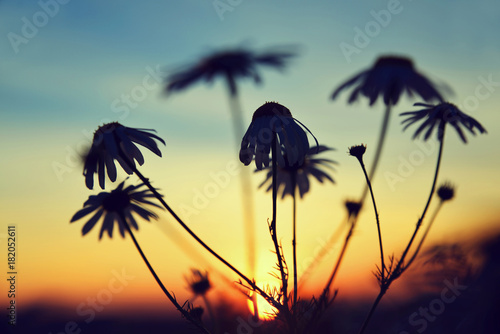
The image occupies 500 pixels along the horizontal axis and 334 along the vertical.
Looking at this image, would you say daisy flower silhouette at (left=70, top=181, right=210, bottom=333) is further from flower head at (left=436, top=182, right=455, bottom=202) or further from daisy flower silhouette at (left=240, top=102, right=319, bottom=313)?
flower head at (left=436, top=182, right=455, bottom=202)

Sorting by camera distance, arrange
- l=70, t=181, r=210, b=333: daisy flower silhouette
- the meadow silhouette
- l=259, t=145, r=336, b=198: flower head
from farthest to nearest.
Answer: l=259, t=145, r=336, b=198: flower head < l=70, t=181, r=210, b=333: daisy flower silhouette < the meadow silhouette

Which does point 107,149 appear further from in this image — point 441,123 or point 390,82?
point 390,82

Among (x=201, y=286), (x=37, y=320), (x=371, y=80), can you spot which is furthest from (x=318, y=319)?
(x=371, y=80)

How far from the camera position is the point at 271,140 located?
3221 mm

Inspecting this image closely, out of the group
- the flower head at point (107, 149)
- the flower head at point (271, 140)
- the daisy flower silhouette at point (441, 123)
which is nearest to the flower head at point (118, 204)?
the flower head at point (107, 149)

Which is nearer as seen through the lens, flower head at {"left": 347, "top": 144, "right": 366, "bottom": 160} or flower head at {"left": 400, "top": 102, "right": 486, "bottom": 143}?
flower head at {"left": 347, "top": 144, "right": 366, "bottom": 160}

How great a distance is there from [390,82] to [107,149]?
3669mm

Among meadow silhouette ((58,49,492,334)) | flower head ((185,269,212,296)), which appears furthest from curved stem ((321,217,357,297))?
flower head ((185,269,212,296))

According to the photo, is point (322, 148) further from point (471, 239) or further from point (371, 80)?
point (471, 239)

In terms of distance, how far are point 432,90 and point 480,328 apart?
2.82 m

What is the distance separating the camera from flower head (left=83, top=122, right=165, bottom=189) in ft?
11.3

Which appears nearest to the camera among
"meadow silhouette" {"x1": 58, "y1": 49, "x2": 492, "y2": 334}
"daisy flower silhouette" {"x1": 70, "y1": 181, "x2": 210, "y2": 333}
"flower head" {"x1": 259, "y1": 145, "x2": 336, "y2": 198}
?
"meadow silhouette" {"x1": 58, "y1": 49, "x2": 492, "y2": 334}

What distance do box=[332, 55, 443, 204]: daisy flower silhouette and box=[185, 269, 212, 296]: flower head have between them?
8.56 feet

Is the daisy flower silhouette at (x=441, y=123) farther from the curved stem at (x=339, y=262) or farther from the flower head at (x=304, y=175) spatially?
the flower head at (x=304, y=175)
